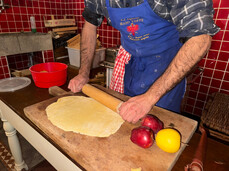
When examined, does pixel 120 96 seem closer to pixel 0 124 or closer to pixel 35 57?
pixel 0 124

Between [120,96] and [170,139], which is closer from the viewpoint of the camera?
[170,139]

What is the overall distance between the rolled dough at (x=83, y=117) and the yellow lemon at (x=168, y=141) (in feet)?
0.69

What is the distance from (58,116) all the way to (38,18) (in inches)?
106

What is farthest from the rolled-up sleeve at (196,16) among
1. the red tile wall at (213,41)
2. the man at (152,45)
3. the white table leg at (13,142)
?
the white table leg at (13,142)

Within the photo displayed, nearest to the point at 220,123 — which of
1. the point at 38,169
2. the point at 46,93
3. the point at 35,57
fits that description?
the point at 46,93

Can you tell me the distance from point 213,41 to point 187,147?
175 cm

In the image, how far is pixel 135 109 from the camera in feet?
2.46

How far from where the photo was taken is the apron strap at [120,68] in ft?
4.12

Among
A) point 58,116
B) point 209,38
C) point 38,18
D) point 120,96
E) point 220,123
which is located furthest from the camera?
point 38,18

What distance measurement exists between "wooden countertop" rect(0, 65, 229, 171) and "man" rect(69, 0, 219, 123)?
0.80ft

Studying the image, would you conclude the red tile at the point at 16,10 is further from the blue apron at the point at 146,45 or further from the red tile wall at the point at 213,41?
the blue apron at the point at 146,45

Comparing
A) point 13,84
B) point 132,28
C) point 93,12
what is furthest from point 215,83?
point 13,84

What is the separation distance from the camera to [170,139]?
630 millimetres

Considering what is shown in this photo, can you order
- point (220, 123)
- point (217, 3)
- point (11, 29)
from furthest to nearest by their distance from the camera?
1. point (11, 29)
2. point (217, 3)
3. point (220, 123)
